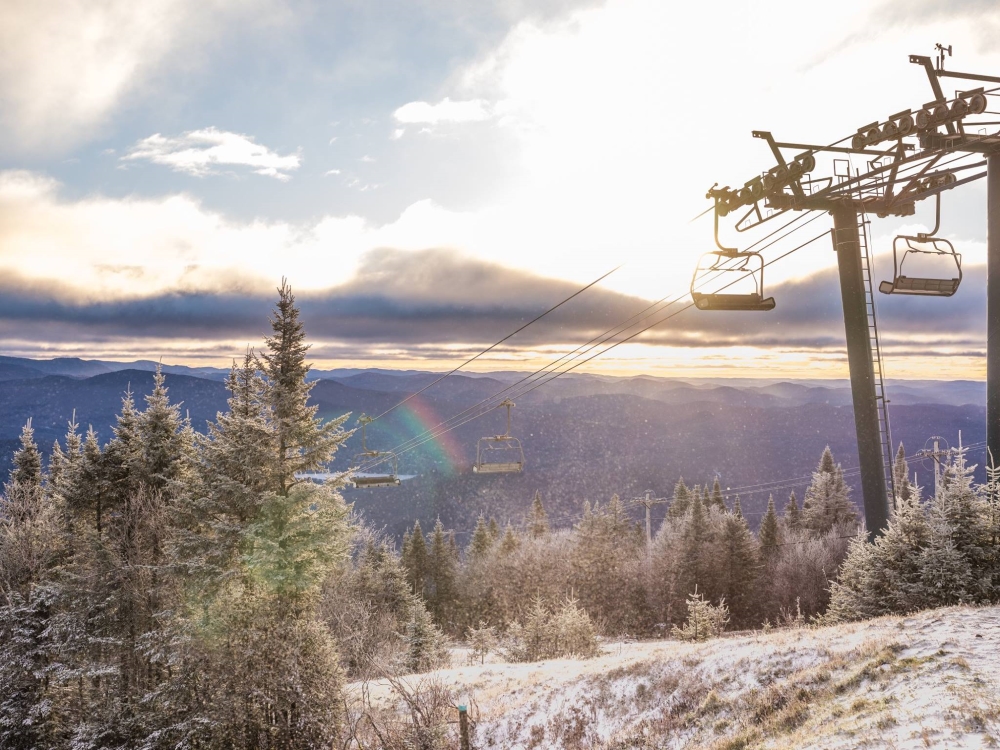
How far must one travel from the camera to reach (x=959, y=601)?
1630cm

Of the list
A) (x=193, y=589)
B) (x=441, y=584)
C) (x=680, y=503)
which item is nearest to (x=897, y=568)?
(x=193, y=589)

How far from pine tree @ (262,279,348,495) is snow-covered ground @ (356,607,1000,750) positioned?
978 centimetres

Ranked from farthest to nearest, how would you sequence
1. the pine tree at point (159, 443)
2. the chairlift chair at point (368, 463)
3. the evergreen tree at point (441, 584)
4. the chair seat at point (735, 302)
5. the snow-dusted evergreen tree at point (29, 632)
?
the evergreen tree at point (441, 584) → the pine tree at point (159, 443) → the snow-dusted evergreen tree at point (29, 632) → the chairlift chair at point (368, 463) → the chair seat at point (735, 302)

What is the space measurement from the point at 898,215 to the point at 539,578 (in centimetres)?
5238

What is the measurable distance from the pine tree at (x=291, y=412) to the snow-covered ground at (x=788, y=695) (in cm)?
978

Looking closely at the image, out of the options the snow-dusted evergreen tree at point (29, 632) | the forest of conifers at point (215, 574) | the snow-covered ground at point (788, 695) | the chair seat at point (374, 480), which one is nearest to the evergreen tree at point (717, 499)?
the forest of conifers at point (215, 574)

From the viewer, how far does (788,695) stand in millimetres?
12836

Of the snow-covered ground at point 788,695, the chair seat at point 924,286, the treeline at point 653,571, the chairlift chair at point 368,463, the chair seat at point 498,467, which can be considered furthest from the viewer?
the treeline at point 653,571

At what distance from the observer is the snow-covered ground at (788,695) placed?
31.4 ft

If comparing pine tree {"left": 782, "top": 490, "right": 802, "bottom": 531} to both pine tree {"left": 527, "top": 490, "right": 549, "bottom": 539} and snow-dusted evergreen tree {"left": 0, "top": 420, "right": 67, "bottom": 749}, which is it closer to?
pine tree {"left": 527, "top": 490, "right": 549, "bottom": 539}

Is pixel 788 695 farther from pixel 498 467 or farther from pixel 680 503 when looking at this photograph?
pixel 680 503

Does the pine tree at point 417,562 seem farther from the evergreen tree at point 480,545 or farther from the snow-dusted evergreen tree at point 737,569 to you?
the snow-dusted evergreen tree at point 737,569

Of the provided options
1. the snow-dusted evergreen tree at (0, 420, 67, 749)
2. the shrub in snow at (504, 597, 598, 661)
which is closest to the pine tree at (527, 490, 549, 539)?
the shrub in snow at (504, 597, 598, 661)

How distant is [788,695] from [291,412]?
58.5ft
